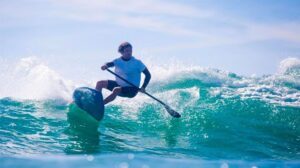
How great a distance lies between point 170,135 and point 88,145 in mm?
2220

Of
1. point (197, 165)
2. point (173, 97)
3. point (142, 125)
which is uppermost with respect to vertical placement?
point (173, 97)

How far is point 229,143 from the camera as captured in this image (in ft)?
24.7

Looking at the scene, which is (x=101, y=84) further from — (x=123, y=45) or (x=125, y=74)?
(x=123, y=45)

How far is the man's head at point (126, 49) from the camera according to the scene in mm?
7777

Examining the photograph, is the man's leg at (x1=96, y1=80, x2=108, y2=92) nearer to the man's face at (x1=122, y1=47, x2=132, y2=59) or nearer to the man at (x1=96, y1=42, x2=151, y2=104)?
the man at (x1=96, y1=42, x2=151, y2=104)

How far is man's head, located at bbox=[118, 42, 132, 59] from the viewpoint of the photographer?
25.5ft

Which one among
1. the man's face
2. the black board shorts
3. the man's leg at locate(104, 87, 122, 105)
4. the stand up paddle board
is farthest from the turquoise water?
the man's face

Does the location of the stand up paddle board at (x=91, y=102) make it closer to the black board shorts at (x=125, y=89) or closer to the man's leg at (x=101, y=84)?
the man's leg at (x=101, y=84)

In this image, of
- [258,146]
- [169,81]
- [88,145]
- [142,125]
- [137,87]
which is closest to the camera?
[88,145]

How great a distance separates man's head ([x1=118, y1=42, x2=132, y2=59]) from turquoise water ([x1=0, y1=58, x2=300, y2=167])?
1.86 metres

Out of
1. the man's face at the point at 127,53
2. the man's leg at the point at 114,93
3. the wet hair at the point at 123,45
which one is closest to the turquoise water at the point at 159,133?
the man's leg at the point at 114,93

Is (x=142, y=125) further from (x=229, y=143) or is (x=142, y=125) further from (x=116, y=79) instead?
(x=229, y=143)

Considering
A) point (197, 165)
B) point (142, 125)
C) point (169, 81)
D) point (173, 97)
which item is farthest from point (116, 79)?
point (169, 81)

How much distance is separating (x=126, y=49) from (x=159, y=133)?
2.19m
